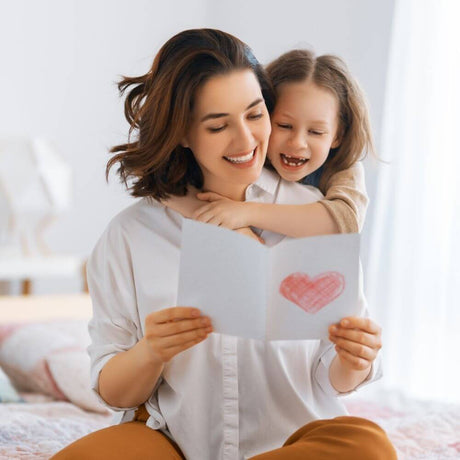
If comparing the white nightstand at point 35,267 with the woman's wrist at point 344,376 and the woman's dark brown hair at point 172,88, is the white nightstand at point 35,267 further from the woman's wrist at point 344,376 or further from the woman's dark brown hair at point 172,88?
the woman's wrist at point 344,376

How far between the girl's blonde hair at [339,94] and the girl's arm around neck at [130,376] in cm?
49

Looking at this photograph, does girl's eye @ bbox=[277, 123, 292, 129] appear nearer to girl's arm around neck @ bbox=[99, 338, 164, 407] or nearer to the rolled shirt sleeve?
the rolled shirt sleeve

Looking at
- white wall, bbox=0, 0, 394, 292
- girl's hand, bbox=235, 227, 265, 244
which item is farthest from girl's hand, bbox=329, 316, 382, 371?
white wall, bbox=0, 0, 394, 292

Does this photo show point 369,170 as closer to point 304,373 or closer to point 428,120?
point 428,120

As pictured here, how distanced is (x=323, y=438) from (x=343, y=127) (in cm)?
59

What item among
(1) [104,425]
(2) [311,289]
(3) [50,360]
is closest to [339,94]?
(2) [311,289]

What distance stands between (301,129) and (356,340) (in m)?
0.41

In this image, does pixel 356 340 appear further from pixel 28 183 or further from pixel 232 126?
pixel 28 183

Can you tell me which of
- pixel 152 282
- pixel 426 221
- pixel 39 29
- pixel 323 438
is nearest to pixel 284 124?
pixel 152 282

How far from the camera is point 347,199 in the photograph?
4.66 ft

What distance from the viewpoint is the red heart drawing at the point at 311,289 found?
1.16 meters

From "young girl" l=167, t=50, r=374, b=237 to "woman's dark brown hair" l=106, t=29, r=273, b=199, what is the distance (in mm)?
70

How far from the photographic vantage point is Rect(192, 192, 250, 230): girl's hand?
1.37m

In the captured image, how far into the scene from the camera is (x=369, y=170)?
365cm
